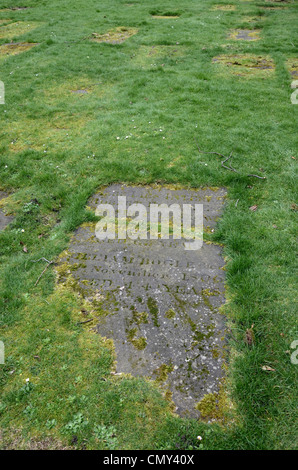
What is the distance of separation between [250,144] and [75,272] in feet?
13.6

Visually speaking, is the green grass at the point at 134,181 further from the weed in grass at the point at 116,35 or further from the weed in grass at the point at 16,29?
the weed in grass at the point at 16,29

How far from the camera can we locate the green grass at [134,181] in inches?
104

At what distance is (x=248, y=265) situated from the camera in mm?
3777

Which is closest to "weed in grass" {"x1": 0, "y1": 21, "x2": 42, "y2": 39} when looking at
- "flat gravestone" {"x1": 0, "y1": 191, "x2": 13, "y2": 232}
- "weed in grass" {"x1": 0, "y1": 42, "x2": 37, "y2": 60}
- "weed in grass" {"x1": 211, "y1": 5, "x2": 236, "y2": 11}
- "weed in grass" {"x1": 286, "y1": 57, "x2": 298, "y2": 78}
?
"weed in grass" {"x1": 0, "y1": 42, "x2": 37, "y2": 60}

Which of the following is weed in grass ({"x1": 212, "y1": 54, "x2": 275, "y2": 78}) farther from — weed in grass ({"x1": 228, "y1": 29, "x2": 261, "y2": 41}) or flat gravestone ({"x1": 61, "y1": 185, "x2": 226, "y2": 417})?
flat gravestone ({"x1": 61, "y1": 185, "x2": 226, "y2": 417})

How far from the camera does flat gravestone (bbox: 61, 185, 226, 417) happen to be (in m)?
2.93

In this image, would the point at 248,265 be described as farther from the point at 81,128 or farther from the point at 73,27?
the point at 73,27

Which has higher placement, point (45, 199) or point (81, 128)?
point (81, 128)

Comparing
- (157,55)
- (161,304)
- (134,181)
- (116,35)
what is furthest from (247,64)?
(161,304)

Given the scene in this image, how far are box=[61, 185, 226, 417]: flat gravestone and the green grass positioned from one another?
0.14 m

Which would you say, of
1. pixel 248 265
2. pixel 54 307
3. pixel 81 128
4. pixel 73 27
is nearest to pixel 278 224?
pixel 248 265

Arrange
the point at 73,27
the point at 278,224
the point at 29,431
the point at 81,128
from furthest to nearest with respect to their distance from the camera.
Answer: the point at 73,27, the point at 81,128, the point at 278,224, the point at 29,431

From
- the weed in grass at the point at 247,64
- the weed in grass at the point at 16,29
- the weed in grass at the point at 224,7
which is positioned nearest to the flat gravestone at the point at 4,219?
the weed in grass at the point at 247,64

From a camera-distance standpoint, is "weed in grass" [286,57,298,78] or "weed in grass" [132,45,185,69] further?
"weed in grass" [132,45,185,69]
